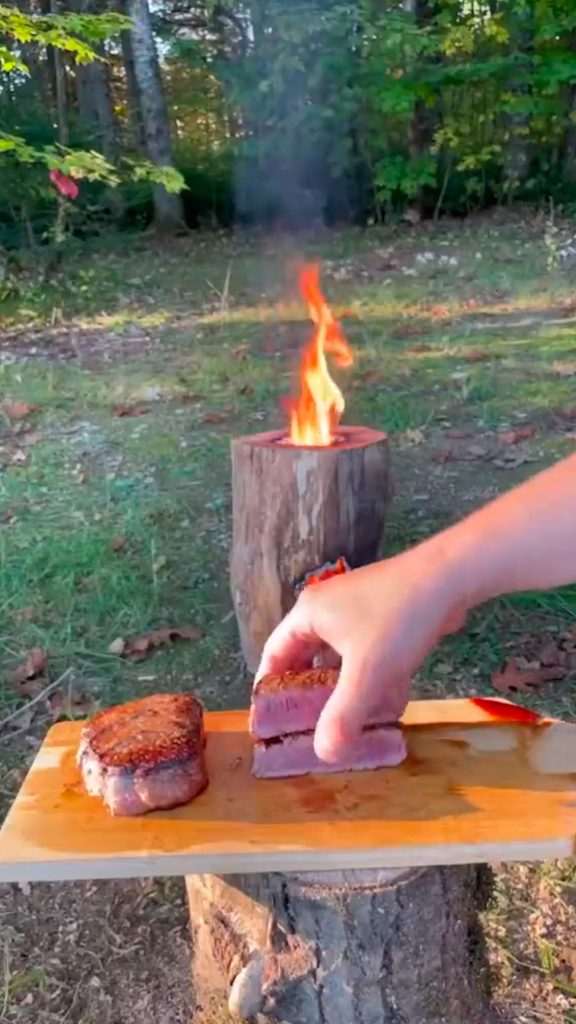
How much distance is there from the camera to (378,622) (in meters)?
1.38

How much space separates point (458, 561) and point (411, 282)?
6793mm

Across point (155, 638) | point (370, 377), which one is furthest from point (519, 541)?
point (370, 377)

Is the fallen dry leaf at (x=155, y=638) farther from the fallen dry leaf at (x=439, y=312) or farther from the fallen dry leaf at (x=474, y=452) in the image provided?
the fallen dry leaf at (x=439, y=312)

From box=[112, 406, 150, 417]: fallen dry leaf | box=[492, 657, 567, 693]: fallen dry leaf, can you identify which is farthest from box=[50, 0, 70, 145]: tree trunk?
box=[492, 657, 567, 693]: fallen dry leaf

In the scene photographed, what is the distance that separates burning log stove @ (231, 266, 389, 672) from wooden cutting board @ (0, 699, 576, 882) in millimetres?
945

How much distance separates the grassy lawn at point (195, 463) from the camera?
2.27 metres

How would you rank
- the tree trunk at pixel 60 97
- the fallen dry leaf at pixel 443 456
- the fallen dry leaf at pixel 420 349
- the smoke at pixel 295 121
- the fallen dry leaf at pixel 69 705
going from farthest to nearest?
1. the smoke at pixel 295 121
2. the tree trunk at pixel 60 97
3. the fallen dry leaf at pixel 420 349
4. the fallen dry leaf at pixel 443 456
5. the fallen dry leaf at pixel 69 705

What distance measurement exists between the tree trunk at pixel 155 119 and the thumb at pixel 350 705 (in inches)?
377

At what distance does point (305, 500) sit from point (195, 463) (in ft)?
6.66

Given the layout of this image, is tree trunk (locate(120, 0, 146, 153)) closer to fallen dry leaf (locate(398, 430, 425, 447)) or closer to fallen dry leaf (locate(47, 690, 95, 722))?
fallen dry leaf (locate(398, 430, 425, 447))

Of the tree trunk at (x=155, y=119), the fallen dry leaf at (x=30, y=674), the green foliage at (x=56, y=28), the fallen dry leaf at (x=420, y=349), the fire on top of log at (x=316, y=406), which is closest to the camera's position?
the fire on top of log at (x=316, y=406)

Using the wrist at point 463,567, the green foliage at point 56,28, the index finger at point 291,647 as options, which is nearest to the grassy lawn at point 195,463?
the index finger at point 291,647

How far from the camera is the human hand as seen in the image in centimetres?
137

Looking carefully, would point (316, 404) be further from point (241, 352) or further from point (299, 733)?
point (241, 352)
